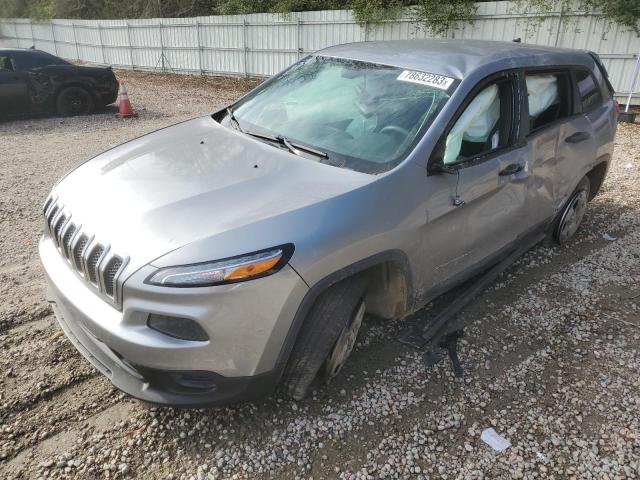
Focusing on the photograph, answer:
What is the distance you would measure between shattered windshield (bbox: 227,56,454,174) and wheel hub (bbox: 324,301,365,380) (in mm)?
777

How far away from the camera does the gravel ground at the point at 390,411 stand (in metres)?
2.29

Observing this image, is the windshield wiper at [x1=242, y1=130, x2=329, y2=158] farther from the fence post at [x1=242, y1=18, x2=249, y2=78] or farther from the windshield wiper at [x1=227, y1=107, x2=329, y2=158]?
the fence post at [x1=242, y1=18, x2=249, y2=78]

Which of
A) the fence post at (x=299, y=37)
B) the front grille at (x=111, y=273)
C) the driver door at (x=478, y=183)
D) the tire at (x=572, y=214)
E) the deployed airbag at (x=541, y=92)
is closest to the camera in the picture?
the front grille at (x=111, y=273)

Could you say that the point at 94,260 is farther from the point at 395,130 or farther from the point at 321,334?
the point at 395,130

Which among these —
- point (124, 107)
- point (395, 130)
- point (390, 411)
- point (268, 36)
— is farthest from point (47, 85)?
point (390, 411)

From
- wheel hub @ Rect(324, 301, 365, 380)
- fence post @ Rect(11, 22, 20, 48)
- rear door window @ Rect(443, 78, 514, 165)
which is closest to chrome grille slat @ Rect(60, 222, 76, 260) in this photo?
wheel hub @ Rect(324, 301, 365, 380)

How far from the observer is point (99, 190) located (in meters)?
2.57

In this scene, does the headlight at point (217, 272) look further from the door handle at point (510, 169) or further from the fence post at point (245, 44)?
the fence post at point (245, 44)

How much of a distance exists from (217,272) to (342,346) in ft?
2.91

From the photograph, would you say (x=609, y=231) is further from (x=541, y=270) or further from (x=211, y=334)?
(x=211, y=334)

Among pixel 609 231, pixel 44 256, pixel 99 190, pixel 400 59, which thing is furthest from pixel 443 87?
pixel 609 231

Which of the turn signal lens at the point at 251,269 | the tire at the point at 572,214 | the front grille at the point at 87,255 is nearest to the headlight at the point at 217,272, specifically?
the turn signal lens at the point at 251,269

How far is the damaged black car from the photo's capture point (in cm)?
934

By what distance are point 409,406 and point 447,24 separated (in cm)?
1252
